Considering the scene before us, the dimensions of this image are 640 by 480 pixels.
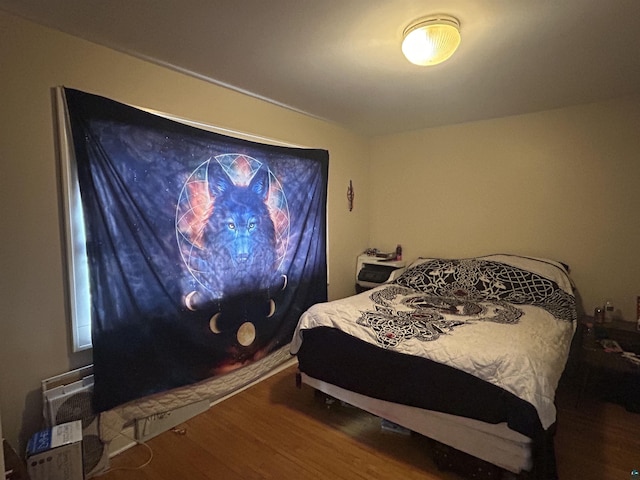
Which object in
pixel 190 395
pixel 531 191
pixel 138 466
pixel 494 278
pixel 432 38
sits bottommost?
pixel 138 466

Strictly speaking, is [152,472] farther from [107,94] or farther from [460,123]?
[460,123]

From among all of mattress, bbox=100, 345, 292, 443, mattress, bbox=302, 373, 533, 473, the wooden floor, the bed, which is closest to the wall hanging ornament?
the bed

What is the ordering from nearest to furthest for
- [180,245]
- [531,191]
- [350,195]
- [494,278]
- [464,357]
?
1. [464,357]
2. [180,245]
3. [494,278]
4. [531,191]
5. [350,195]

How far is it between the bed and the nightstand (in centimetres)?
32

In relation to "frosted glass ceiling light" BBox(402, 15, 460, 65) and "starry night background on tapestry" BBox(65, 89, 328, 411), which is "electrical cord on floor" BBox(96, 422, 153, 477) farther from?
"frosted glass ceiling light" BBox(402, 15, 460, 65)

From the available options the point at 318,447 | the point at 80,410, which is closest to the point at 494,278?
the point at 318,447

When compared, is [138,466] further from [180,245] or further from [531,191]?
[531,191]

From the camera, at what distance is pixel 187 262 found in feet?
7.43

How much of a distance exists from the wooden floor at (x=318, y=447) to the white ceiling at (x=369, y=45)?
2.28 meters

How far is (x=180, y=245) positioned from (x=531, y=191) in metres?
3.10

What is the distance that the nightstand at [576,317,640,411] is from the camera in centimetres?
233

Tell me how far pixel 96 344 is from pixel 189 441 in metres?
0.83

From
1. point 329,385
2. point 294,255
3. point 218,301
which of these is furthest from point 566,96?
point 218,301

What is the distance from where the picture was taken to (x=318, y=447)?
2.04 metres
